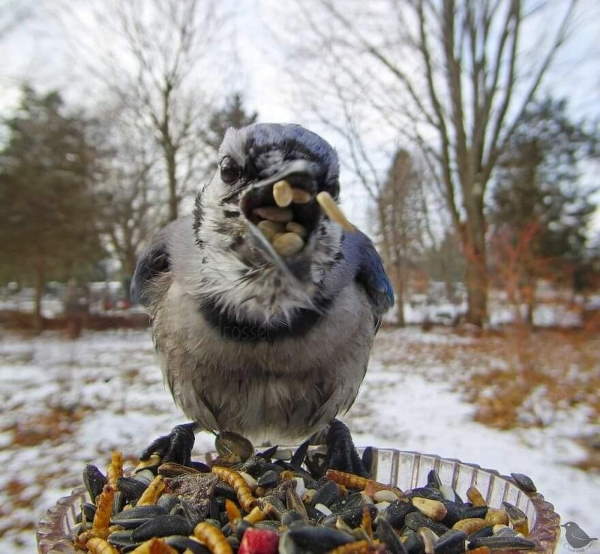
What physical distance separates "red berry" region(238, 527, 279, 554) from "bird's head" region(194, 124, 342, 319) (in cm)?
43

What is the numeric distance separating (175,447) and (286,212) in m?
0.90

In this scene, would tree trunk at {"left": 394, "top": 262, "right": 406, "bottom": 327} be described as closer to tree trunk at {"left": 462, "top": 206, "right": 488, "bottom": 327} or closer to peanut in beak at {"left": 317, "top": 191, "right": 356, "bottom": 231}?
tree trunk at {"left": 462, "top": 206, "right": 488, "bottom": 327}

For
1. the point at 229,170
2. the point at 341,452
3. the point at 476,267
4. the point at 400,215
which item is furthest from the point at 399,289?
the point at 229,170

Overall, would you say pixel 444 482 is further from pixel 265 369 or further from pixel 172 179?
pixel 172 179

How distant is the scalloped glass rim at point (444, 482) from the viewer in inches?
39.4

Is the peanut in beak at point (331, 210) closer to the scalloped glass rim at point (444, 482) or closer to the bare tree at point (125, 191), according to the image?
the scalloped glass rim at point (444, 482)

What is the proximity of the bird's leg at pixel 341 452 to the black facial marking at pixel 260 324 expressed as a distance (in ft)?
1.49

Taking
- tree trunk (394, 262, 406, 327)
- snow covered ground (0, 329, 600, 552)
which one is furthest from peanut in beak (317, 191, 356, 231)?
tree trunk (394, 262, 406, 327)

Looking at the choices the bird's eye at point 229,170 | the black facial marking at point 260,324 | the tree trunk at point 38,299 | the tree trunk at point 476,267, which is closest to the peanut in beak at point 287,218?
the bird's eye at point 229,170

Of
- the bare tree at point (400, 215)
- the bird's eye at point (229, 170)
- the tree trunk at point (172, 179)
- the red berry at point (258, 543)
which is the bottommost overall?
the red berry at point (258, 543)

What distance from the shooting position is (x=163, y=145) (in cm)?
1141

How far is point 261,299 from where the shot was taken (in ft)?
3.52

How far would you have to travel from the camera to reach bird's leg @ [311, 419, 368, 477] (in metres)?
1.48

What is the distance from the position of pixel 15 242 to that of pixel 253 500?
1132 centimetres
